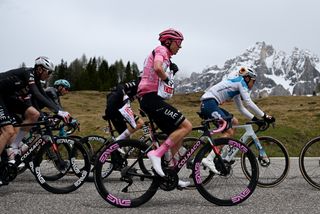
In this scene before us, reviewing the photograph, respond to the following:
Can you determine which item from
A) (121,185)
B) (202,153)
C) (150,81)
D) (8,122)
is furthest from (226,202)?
(8,122)

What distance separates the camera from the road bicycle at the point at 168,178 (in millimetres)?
5930

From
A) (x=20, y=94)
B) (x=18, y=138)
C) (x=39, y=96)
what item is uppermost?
(x=39, y=96)

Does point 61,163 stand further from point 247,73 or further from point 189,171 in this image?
point 247,73

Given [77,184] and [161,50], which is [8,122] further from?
[161,50]

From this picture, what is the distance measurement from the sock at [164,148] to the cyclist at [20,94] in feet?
5.30

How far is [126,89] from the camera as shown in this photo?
27.7 ft

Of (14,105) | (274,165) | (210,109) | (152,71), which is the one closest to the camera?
(152,71)

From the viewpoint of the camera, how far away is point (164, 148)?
19.5 ft

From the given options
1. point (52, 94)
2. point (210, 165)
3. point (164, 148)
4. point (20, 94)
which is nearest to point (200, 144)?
point (210, 165)

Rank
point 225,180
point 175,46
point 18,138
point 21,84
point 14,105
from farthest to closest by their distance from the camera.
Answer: point 18,138 < point 14,105 < point 21,84 < point 225,180 < point 175,46

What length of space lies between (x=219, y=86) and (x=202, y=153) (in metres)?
2.67

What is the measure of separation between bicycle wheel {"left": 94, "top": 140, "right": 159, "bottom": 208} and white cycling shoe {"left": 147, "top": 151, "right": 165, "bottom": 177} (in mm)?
146

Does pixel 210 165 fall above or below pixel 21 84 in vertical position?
below

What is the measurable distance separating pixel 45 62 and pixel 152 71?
2.12 meters
